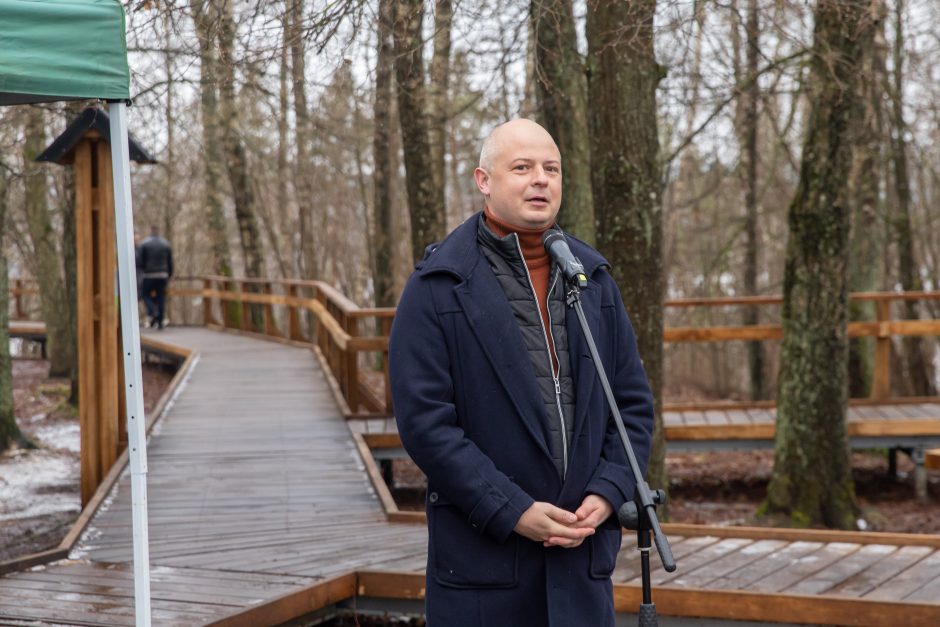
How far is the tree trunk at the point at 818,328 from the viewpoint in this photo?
8.66 m

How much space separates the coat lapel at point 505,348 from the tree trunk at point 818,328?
6.39 meters

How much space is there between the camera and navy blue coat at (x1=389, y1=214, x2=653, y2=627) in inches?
112

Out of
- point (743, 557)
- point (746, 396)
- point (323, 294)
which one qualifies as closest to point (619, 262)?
point (743, 557)

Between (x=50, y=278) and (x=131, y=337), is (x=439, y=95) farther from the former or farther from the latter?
(x=131, y=337)

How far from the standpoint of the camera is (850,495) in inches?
358

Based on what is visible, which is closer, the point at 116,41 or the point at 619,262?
the point at 116,41

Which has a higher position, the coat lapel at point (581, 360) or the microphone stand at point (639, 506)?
the coat lapel at point (581, 360)

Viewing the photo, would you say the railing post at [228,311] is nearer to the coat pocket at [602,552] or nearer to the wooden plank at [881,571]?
the wooden plank at [881,571]

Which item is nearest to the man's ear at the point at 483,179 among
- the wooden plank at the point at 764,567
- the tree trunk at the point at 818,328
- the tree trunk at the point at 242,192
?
the wooden plank at the point at 764,567

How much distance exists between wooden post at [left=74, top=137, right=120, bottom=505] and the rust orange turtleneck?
5.22 meters

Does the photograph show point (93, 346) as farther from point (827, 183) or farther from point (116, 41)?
point (827, 183)

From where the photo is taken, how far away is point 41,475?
34.8ft

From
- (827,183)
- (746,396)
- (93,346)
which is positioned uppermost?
(827,183)

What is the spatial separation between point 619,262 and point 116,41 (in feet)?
13.4
